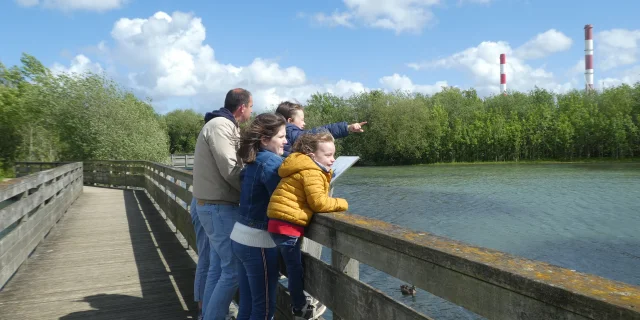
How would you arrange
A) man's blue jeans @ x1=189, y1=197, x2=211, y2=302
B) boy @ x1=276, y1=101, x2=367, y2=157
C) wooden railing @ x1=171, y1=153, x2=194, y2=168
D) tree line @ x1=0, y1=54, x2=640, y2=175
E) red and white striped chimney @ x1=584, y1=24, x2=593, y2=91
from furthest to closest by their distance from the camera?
1. red and white striped chimney @ x1=584, y1=24, x2=593, y2=91
2. tree line @ x1=0, y1=54, x2=640, y2=175
3. wooden railing @ x1=171, y1=153, x2=194, y2=168
4. man's blue jeans @ x1=189, y1=197, x2=211, y2=302
5. boy @ x1=276, y1=101, x2=367, y2=157

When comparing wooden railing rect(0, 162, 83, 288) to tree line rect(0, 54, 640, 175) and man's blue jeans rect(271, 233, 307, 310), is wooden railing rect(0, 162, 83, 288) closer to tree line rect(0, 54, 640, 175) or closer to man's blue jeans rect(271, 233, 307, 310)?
man's blue jeans rect(271, 233, 307, 310)

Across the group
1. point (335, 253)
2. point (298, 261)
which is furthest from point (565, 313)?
point (298, 261)

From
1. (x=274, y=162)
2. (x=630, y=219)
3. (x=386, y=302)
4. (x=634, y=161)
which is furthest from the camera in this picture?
(x=634, y=161)

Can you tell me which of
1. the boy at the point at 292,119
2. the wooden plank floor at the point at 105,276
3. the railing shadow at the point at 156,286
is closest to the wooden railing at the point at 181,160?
the wooden plank floor at the point at 105,276

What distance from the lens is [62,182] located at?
1091 centimetres

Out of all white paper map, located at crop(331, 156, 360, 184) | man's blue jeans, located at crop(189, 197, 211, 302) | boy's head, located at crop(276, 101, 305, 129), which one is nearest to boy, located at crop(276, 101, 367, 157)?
boy's head, located at crop(276, 101, 305, 129)

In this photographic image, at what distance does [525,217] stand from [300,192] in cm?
2092

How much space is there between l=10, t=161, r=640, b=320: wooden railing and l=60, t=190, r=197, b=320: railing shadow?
216 cm

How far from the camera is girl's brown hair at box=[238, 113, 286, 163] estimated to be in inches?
118

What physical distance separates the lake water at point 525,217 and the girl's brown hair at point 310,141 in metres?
9.14

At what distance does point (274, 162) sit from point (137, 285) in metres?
3.25

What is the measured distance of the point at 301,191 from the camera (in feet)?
8.91

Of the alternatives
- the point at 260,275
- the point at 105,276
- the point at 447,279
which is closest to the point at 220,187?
the point at 260,275

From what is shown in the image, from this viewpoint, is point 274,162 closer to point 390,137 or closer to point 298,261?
point 298,261
